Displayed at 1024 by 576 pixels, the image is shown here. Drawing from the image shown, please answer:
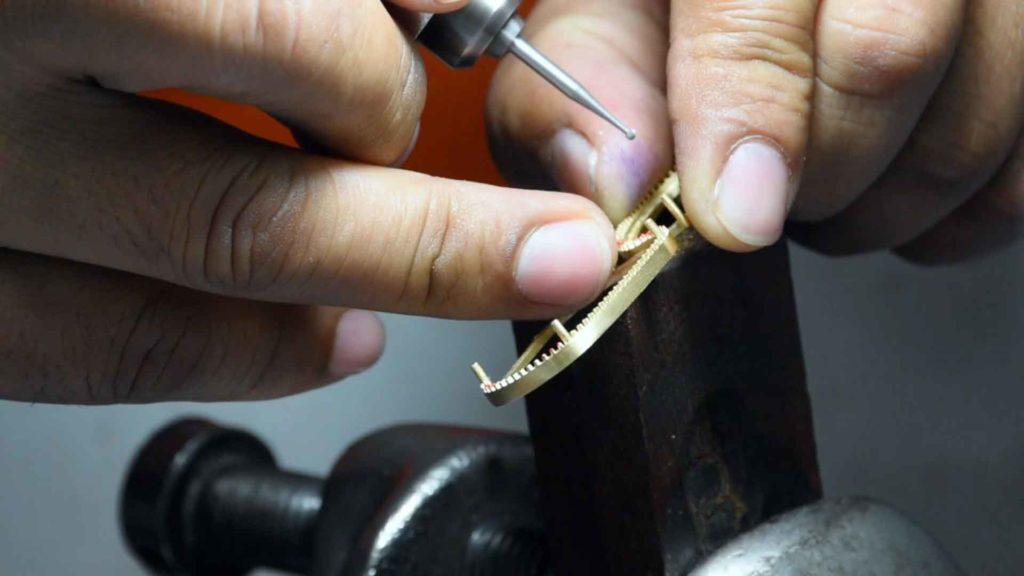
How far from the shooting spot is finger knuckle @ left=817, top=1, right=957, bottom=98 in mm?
544

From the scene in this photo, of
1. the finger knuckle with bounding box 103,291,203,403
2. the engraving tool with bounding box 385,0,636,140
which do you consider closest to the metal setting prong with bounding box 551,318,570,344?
the engraving tool with bounding box 385,0,636,140

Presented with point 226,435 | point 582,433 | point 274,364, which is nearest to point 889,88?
point 582,433

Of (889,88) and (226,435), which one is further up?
(889,88)

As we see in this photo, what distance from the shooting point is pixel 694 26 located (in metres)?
0.54

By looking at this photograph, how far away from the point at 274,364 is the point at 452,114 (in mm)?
336

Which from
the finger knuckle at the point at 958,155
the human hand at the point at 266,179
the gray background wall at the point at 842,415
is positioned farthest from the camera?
the gray background wall at the point at 842,415

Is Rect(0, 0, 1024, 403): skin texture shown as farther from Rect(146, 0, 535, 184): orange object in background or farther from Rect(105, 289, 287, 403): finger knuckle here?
Rect(146, 0, 535, 184): orange object in background

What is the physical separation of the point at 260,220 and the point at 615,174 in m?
0.17

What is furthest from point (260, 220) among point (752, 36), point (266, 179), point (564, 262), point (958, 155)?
point (958, 155)

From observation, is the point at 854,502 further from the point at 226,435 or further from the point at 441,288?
the point at 226,435

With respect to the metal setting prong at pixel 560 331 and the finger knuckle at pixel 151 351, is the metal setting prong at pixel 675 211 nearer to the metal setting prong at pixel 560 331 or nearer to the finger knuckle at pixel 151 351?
the metal setting prong at pixel 560 331

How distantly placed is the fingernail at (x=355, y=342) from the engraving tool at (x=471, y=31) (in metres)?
0.20

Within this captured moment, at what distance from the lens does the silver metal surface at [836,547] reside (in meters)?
0.49

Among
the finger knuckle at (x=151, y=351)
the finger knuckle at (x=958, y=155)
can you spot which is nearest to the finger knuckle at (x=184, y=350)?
the finger knuckle at (x=151, y=351)
